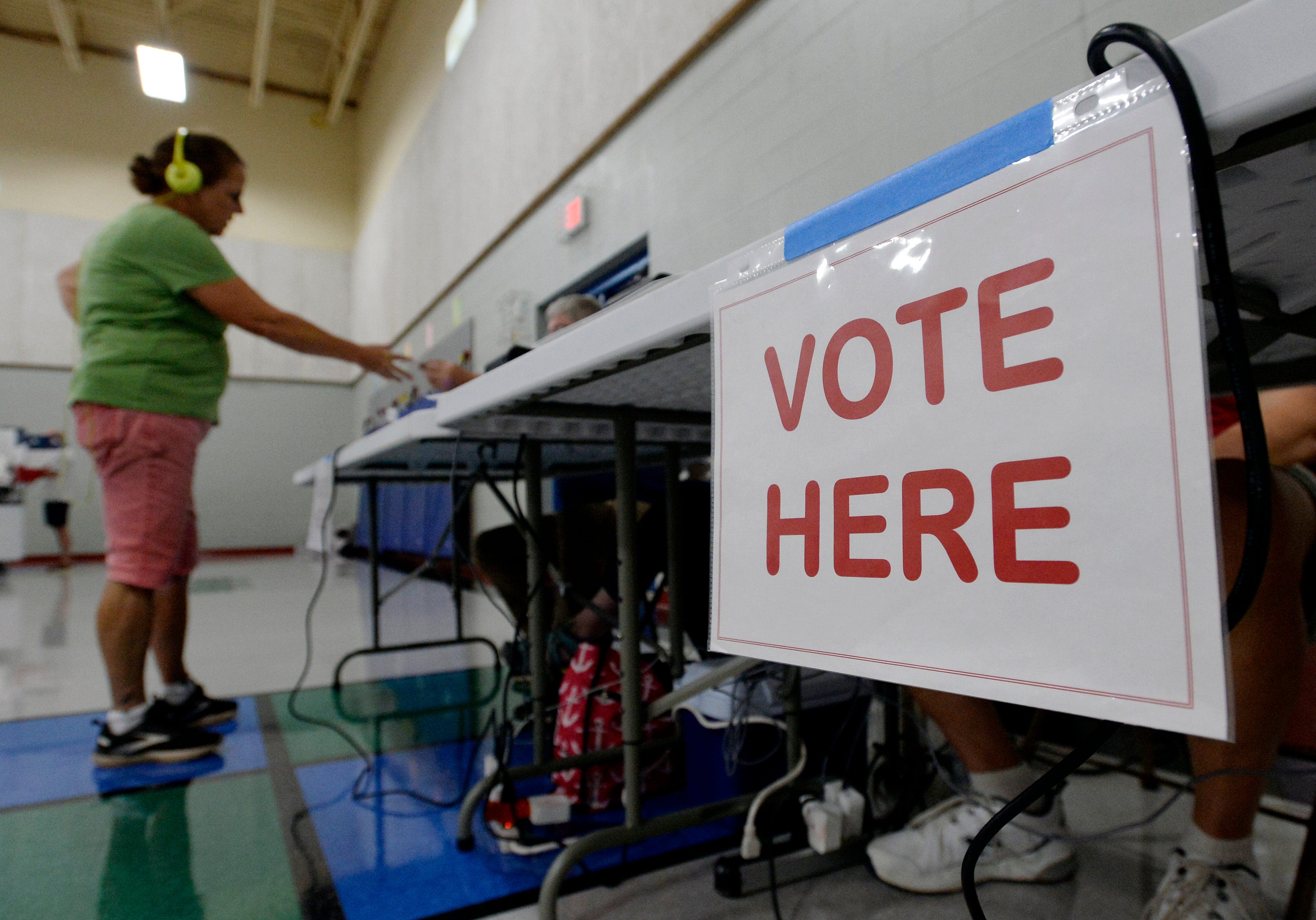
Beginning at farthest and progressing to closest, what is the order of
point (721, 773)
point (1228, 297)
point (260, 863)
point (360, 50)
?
point (360, 50) < point (721, 773) < point (260, 863) < point (1228, 297)

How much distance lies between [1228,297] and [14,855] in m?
1.51

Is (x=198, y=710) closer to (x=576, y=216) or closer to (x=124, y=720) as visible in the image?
(x=124, y=720)

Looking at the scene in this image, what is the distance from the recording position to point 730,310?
0.47 m

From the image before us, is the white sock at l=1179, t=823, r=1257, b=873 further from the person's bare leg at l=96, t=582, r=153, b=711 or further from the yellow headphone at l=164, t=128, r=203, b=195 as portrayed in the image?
the yellow headphone at l=164, t=128, r=203, b=195

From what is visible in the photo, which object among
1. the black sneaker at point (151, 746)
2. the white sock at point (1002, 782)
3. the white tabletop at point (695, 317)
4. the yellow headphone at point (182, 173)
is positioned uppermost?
the yellow headphone at point (182, 173)

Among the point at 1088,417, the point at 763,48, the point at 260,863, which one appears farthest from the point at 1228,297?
the point at 763,48

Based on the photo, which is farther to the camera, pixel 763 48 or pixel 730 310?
pixel 763 48

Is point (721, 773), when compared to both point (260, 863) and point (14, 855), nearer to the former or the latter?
point (260, 863)

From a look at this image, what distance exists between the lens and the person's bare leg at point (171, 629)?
1.66 metres

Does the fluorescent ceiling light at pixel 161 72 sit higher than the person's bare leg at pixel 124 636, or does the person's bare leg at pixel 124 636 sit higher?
the fluorescent ceiling light at pixel 161 72

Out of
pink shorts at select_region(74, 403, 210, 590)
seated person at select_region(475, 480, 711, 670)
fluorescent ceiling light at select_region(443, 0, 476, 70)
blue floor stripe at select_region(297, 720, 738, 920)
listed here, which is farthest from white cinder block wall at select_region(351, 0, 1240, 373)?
pink shorts at select_region(74, 403, 210, 590)

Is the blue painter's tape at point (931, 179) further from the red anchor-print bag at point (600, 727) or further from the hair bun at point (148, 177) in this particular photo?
the hair bun at point (148, 177)

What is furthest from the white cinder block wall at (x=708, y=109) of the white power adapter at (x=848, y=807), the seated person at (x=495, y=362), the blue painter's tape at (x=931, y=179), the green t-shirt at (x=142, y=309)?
the green t-shirt at (x=142, y=309)

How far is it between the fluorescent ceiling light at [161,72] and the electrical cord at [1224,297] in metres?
3.22
